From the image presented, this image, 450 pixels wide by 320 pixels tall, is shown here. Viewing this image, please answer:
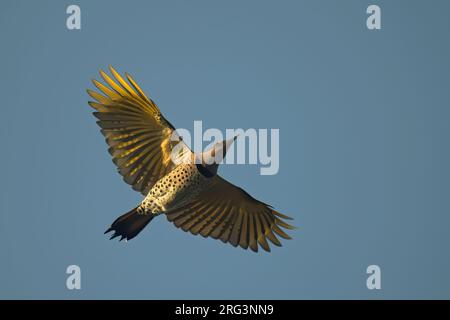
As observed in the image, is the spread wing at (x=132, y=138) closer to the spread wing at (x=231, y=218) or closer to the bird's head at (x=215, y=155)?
the bird's head at (x=215, y=155)

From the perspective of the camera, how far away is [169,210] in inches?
311

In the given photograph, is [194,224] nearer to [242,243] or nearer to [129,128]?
[242,243]

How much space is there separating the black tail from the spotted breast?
70 mm

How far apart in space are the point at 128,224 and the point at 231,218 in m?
1.25

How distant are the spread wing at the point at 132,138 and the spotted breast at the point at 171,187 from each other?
13 cm

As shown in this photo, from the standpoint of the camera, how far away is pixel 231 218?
8344 mm

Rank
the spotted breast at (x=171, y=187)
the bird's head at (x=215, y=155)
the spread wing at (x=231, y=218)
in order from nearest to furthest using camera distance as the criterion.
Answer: the bird's head at (x=215, y=155) < the spotted breast at (x=171, y=187) < the spread wing at (x=231, y=218)

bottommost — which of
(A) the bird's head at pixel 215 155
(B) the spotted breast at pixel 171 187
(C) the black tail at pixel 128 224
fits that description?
(C) the black tail at pixel 128 224

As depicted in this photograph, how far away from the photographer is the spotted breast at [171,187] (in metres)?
7.70

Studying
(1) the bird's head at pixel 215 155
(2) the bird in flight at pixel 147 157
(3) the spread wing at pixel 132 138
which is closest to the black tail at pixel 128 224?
(2) the bird in flight at pixel 147 157

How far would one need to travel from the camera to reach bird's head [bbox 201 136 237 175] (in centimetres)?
759

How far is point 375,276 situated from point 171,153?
5.53 metres

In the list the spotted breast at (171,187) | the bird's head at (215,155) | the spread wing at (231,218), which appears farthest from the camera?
the spread wing at (231,218)
